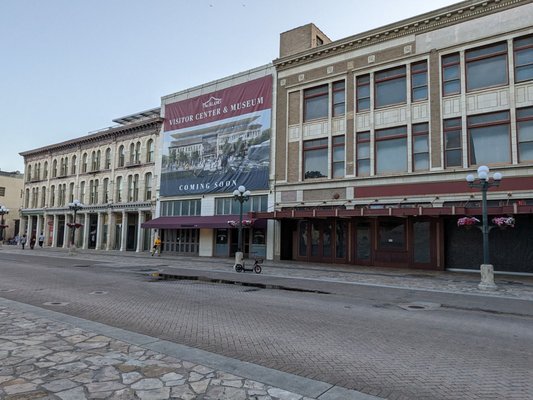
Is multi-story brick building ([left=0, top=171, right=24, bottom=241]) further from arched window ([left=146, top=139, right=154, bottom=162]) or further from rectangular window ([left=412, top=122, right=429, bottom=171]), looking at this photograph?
A: rectangular window ([left=412, top=122, right=429, bottom=171])

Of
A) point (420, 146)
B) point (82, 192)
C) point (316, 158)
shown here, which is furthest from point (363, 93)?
point (82, 192)

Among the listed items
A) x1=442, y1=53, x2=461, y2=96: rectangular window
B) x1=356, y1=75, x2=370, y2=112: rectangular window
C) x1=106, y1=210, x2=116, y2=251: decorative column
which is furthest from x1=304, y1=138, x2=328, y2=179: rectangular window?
x1=106, y1=210, x2=116, y2=251: decorative column

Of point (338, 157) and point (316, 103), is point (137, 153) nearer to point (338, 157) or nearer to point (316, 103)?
point (316, 103)

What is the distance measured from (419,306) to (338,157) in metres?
16.5

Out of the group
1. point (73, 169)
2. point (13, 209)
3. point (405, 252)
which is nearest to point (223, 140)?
point (405, 252)

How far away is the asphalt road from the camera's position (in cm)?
502

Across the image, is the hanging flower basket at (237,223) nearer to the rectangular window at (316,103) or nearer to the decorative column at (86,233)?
the rectangular window at (316,103)

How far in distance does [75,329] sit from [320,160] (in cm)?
2207

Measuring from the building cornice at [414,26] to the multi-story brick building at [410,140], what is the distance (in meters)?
0.06

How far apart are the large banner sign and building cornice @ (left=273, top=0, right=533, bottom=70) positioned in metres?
4.33

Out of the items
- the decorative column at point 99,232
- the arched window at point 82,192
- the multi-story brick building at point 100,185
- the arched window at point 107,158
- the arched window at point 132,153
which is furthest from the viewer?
the arched window at point 82,192

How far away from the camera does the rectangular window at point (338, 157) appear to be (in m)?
26.1

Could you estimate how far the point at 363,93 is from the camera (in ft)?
84.8

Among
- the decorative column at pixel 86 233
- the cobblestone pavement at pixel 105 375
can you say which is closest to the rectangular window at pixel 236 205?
the decorative column at pixel 86 233
